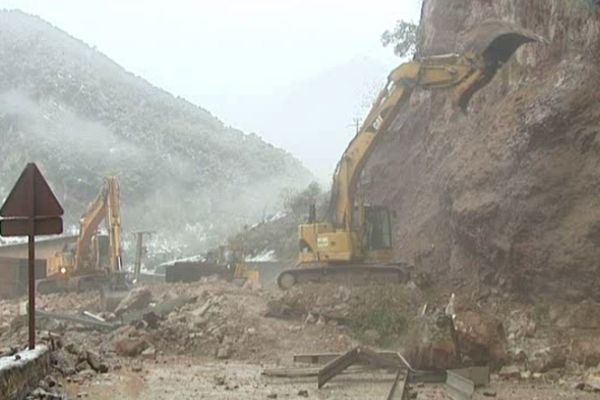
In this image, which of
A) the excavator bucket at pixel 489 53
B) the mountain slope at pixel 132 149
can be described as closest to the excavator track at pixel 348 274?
the excavator bucket at pixel 489 53

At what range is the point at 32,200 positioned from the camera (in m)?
9.19

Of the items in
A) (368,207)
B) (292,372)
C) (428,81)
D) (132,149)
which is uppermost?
(132,149)

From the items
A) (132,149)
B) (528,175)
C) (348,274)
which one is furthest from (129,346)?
(132,149)

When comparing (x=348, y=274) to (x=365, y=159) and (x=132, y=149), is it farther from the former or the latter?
(x=132, y=149)

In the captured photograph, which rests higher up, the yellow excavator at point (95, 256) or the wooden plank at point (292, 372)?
the yellow excavator at point (95, 256)

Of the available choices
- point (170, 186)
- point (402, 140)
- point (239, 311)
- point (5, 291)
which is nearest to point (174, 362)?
point (239, 311)

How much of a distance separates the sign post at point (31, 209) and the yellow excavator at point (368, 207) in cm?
1030

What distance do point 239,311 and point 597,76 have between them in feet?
28.5

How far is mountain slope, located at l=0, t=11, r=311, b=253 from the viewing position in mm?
61125

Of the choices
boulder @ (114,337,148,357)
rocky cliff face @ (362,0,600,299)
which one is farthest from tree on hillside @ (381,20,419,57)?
boulder @ (114,337,148,357)

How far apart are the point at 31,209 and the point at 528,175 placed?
1113 cm

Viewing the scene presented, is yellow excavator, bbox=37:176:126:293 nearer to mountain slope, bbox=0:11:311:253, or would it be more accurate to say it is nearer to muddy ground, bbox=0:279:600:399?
muddy ground, bbox=0:279:600:399

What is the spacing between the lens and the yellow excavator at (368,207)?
58.9 feet

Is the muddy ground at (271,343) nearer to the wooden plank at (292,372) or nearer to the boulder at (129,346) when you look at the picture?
the boulder at (129,346)
